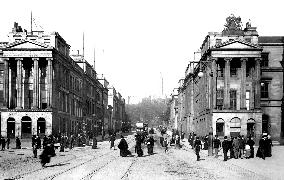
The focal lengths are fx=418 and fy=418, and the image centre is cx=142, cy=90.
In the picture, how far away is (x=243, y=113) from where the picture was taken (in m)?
56.5

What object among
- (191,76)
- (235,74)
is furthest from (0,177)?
(191,76)

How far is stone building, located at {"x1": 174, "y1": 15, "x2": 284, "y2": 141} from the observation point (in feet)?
185

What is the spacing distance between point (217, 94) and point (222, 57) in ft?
17.3

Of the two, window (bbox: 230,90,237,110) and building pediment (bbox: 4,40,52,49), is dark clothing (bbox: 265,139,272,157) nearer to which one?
window (bbox: 230,90,237,110)

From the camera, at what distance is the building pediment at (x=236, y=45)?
5634 cm

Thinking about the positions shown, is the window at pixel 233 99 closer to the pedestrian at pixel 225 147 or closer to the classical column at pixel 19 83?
the classical column at pixel 19 83

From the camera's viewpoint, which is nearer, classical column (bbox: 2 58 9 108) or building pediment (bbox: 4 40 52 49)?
building pediment (bbox: 4 40 52 49)

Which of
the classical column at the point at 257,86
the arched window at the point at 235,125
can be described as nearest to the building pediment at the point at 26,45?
the arched window at the point at 235,125

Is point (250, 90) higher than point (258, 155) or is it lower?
higher

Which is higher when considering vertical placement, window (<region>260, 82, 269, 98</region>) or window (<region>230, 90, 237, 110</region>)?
window (<region>260, 82, 269, 98</region>)

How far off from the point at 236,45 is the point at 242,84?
5396 millimetres

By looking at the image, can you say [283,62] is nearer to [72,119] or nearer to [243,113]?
[243,113]

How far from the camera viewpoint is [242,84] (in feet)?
188

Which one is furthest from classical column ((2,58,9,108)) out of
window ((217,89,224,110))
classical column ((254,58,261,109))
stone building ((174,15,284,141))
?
classical column ((254,58,261,109))
